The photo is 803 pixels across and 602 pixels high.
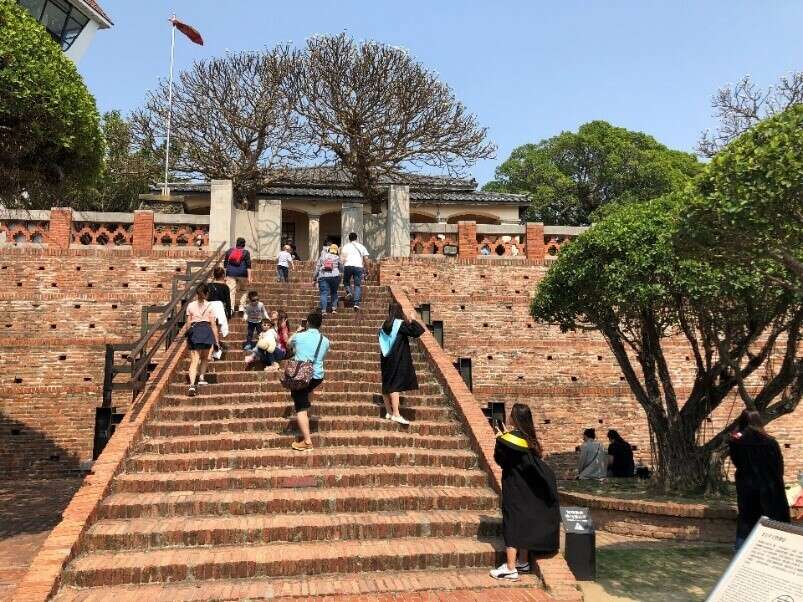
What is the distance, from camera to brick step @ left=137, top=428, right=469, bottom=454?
723 centimetres

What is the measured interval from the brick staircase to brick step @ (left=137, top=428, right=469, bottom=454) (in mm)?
13

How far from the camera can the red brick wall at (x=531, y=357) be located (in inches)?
522

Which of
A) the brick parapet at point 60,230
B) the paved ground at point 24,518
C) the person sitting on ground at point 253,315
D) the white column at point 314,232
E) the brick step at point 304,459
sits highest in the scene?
the white column at point 314,232

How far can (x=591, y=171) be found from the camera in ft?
105

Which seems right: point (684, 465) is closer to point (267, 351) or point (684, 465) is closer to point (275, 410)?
point (275, 410)

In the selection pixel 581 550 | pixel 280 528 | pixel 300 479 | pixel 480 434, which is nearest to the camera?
pixel 280 528

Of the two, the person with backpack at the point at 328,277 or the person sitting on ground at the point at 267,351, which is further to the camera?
the person with backpack at the point at 328,277

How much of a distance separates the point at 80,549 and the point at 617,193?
30.2 m

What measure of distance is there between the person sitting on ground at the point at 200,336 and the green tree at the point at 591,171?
78.8 ft

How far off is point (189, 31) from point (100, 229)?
1856 cm

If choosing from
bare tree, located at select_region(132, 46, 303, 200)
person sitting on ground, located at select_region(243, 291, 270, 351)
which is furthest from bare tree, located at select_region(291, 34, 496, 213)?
person sitting on ground, located at select_region(243, 291, 270, 351)

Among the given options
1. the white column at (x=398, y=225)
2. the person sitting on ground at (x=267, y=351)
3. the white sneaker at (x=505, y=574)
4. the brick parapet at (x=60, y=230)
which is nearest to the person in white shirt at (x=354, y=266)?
the person sitting on ground at (x=267, y=351)

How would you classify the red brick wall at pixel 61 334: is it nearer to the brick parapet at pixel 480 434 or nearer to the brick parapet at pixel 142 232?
the brick parapet at pixel 142 232

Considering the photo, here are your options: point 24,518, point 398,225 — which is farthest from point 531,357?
point 24,518
